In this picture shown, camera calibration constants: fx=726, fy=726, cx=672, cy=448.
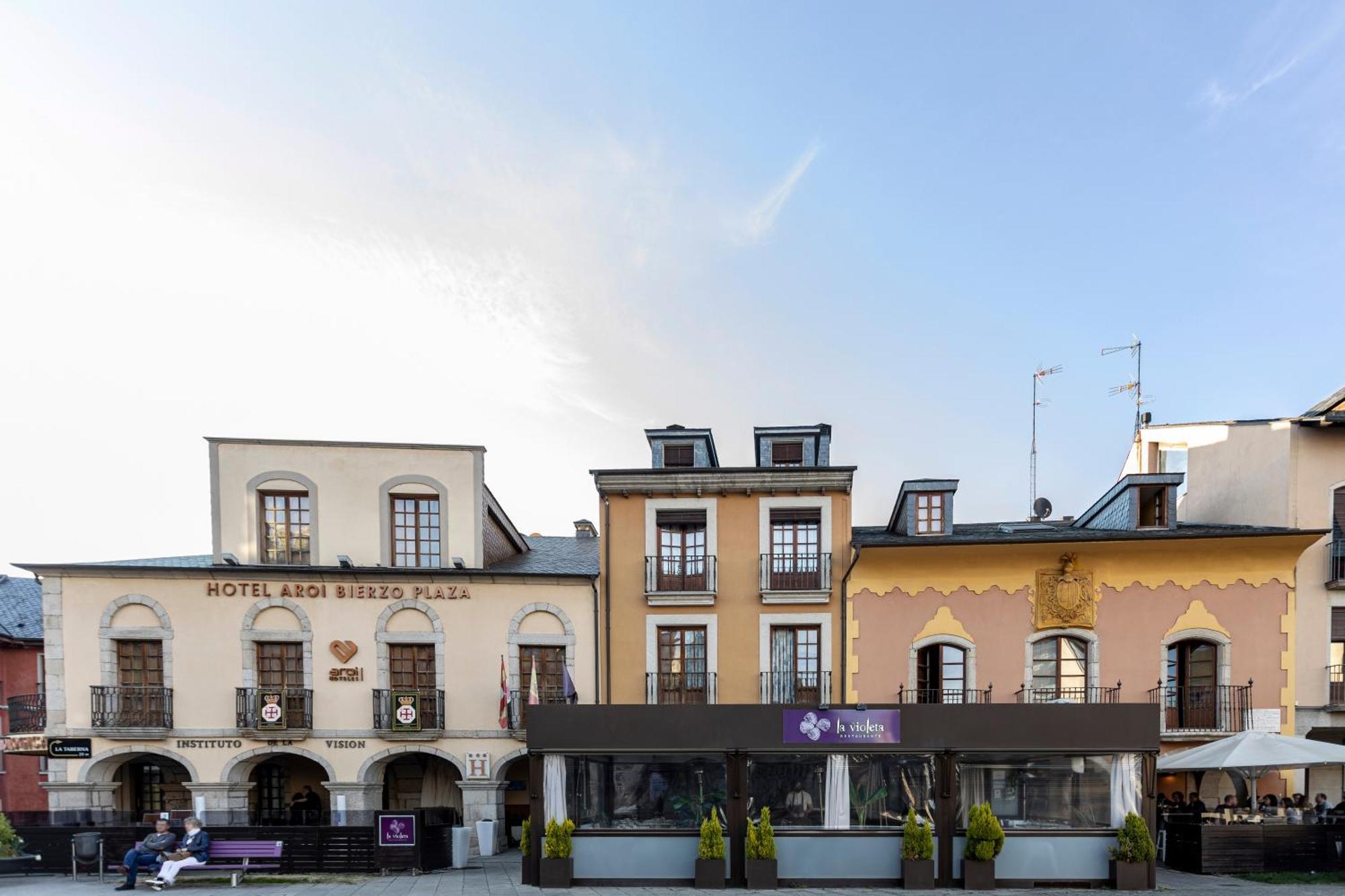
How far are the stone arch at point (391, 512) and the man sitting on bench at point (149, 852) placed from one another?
25.3 feet

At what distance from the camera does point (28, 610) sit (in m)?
30.0

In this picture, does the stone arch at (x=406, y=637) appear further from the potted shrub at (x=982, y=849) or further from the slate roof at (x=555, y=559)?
the potted shrub at (x=982, y=849)

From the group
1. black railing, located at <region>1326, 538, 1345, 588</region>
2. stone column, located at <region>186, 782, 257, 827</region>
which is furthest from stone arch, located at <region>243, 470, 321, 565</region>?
black railing, located at <region>1326, 538, 1345, 588</region>

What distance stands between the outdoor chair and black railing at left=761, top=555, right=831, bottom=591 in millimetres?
16914

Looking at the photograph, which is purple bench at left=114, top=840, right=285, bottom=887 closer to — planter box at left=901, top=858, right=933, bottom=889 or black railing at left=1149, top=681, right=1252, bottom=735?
planter box at left=901, top=858, right=933, bottom=889

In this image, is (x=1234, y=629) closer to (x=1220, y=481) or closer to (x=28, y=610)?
(x=1220, y=481)

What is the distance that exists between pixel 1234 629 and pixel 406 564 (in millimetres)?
23191

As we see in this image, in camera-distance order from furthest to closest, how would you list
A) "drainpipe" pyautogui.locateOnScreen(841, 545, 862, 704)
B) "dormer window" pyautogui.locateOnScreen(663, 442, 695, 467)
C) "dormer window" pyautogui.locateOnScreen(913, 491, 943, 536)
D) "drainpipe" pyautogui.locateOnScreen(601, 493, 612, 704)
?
"dormer window" pyautogui.locateOnScreen(663, 442, 695, 467)
"dormer window" pyautogui.locateOnScreen(913, 491, 943, 536)
"drainpipe" pyautogui.locateOnScreen(601, 493, 612, 704)
"drainpipe" pyautogui.locateOnScreen(841, 545, 862, 704)

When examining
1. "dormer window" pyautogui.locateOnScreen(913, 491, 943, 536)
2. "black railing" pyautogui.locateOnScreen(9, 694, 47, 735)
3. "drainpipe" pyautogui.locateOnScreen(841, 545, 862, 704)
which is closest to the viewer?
"drainpipe" pyautogui.locateOnScreen(841, 545, 862, 704)

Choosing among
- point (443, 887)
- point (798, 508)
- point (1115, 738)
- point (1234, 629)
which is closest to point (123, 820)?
point (443, 887)

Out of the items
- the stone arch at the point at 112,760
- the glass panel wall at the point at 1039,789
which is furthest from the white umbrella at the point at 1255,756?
the stone arch at the point at 112,760

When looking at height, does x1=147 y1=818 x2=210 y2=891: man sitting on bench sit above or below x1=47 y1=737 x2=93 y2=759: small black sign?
below

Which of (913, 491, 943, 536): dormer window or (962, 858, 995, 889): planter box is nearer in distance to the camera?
(962, 858, 995, 889): planter box

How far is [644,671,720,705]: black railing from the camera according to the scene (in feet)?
67.1
